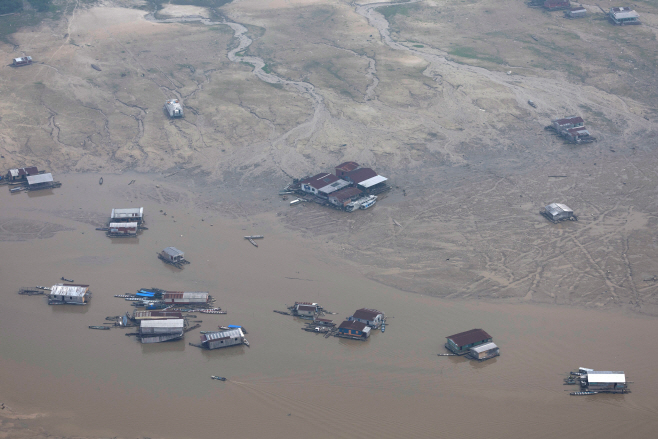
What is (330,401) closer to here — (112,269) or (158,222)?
(112,269)

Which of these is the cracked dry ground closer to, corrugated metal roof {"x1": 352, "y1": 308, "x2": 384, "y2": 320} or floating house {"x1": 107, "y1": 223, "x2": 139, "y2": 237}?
corrugated metal roof {"x1": 352, "y1": 308, "x2": 384, "y2": 320}

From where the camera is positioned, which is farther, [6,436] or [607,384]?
[607,384]

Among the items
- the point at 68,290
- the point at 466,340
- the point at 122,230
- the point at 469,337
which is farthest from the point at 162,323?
the point at 469,337

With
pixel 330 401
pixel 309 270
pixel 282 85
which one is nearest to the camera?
pixel 330 401

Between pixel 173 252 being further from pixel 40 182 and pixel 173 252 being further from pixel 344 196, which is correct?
pixel 40 182

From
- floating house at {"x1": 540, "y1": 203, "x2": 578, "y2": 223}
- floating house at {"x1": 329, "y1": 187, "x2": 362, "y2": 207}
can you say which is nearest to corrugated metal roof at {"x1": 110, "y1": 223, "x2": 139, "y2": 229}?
floating house at {"x1": 329, "y1": 187, "x2": 362, "y2": 207}

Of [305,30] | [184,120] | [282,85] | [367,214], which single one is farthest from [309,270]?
[305,30]
